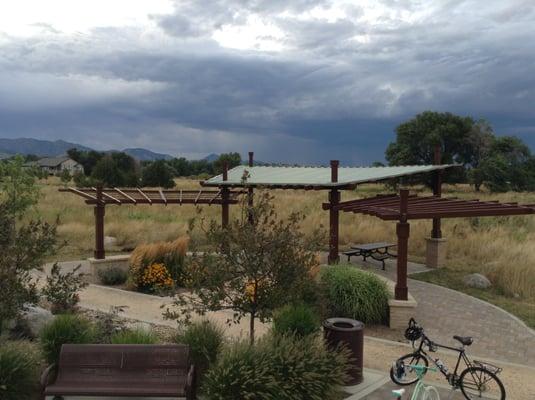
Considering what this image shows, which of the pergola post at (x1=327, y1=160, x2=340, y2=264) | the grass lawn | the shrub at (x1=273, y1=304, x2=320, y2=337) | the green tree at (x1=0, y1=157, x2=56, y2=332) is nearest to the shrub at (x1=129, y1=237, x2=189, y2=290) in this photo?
the pergola post at (x1=327, y1=160, x2=340, y2=264)

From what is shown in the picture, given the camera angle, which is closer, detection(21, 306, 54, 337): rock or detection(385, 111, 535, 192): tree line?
detection(21, 306, 54, 337): rock

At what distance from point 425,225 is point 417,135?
34.6 metres

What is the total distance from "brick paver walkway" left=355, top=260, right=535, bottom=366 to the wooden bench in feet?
15.6

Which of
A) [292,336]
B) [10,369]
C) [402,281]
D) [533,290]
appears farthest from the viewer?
[533,290]

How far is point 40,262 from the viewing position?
6.31 m

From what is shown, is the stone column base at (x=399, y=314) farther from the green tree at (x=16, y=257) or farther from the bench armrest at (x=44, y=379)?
the bench armrest at (x=44, y=379)

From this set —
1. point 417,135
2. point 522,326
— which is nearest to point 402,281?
point 522,326

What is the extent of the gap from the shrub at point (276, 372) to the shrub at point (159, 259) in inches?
243

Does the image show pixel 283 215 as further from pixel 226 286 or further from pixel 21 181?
pixel 226 286

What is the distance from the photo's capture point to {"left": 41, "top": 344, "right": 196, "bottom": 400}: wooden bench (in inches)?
199

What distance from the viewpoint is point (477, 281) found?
12.5 m

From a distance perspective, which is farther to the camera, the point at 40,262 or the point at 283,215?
the point at 283,215

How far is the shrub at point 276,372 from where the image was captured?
4969mm

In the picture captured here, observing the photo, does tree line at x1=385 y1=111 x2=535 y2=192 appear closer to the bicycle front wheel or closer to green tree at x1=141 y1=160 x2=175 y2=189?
green tree at x1=141 y1=160 x2=175 y2=189
